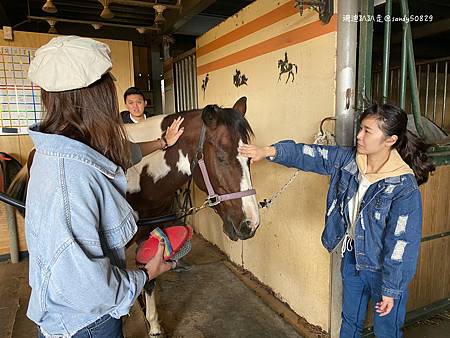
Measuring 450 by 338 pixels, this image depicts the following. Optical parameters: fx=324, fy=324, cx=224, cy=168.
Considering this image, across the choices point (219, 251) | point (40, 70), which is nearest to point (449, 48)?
point (219, 251)

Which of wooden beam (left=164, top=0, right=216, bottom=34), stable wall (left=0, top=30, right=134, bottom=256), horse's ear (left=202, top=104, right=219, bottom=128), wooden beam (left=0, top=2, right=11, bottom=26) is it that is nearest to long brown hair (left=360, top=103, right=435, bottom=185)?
horse's ear (left=202, top=104, right=219, bottom=128)

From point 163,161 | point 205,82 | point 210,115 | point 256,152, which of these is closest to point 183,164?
point 163,161

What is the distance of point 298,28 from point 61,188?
5.42ft

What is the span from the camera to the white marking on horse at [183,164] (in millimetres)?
1682

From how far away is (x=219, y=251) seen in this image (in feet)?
11.0

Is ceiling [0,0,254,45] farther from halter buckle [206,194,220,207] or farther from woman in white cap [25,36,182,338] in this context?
woman in white cap [25,36,182,338]

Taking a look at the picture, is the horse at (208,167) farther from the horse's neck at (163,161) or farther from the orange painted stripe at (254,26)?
the orange painted stripe at (254,26)

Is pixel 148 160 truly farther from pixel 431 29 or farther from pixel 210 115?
pixel 431 29

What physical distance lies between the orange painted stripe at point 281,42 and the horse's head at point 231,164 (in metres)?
0.66

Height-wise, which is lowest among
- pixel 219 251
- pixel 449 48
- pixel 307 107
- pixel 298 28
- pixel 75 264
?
pixel 219 251

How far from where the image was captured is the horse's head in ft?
4.87

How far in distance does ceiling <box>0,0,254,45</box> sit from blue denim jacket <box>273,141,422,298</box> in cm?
226

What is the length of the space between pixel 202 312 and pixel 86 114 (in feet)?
6.20

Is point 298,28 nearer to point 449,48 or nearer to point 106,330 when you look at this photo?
point 106,330
